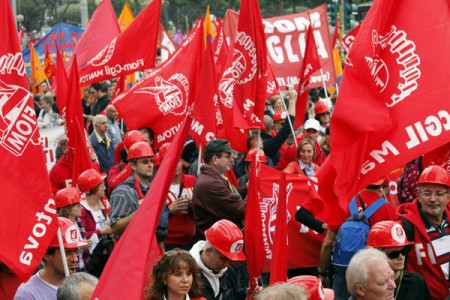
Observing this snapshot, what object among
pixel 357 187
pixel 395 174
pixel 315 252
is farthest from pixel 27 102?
pixel 395 174

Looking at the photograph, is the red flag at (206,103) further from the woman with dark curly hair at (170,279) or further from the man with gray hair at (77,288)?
the man with gray hair at (77,288)

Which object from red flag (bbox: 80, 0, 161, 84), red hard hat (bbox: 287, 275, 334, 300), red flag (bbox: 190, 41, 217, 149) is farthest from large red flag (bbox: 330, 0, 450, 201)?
red flag (bbox: 80, 0, 161, 84)

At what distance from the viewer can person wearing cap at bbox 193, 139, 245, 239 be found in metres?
8.61

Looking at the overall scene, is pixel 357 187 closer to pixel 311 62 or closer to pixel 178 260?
pixel 178 260

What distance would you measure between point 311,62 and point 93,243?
511 centimetres

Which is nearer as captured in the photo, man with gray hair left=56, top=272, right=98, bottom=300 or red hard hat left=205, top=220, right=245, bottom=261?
man with gray hair left=56, top=272, right=98, bottom=300

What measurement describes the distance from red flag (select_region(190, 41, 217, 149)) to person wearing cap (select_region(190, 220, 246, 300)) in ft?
7.63

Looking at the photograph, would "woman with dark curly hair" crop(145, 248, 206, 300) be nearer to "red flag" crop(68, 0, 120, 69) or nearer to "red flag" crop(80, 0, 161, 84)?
"red flag" crop(80, 0, 161, 84)

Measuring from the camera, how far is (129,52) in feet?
41.3

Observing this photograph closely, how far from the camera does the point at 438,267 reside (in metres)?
6.90

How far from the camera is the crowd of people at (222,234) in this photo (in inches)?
222

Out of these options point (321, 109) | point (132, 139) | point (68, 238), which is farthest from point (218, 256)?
point (321, 109)

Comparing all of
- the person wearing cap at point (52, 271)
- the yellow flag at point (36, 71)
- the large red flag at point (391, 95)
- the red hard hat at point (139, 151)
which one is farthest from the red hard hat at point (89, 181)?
the yellow flag at point (36, 71)

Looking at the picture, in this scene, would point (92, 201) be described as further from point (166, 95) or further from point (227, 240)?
point (166, 95)
